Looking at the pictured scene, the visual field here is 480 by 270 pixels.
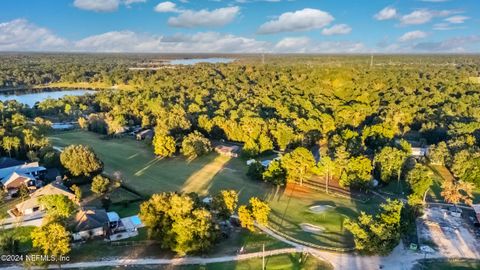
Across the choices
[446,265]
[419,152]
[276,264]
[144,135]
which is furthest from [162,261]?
[419,152]

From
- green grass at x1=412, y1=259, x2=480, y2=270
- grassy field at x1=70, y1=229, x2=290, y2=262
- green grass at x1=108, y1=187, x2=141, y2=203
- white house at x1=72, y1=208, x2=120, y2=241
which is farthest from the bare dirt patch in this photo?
green grass at x1=108, y1=187, x2=141, y2=203

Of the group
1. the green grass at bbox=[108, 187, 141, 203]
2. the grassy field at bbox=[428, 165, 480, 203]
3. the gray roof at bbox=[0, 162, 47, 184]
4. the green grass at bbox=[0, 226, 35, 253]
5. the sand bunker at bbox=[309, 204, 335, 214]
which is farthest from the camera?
the gray roof at bbox=[0, 162, 47, 184]

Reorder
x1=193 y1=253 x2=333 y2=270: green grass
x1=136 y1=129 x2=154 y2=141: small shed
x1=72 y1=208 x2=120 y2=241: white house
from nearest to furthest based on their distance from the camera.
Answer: x1=193 y1=253 x2=333 y2=270: green grass < x1=72 y1=208 x2=120 y2=241: white house < x1=136 y1=129 x2=154 y2=141: small shed

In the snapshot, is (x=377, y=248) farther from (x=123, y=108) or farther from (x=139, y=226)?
(x=123, y=108)

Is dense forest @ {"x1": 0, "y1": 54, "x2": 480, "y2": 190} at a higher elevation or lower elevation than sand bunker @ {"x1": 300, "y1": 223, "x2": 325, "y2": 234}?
higher

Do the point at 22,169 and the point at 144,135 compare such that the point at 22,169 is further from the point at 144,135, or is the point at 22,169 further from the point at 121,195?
the point at 144,135

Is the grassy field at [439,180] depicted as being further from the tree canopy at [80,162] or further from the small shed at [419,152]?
the tree canopy at [80,162]

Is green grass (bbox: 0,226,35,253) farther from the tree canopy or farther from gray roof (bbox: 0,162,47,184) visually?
gray roof (bbox: 0,162,47,184)
